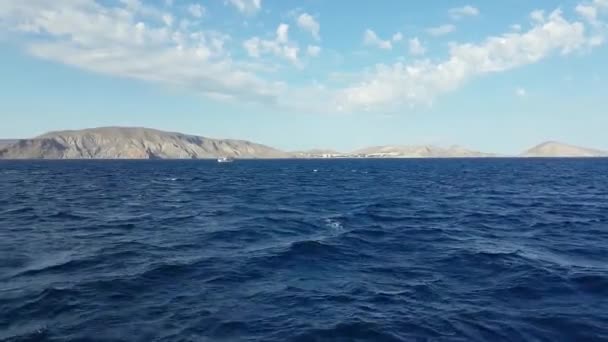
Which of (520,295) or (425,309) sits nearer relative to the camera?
(425,309)

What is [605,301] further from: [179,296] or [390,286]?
[179,296]

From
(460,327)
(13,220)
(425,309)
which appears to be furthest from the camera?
(13,220)

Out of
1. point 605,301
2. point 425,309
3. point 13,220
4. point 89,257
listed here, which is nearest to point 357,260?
point 425,309

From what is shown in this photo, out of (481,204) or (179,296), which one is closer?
(179,296)

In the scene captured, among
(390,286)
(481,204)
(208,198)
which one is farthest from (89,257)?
(481,204)

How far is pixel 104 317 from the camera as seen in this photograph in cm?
1214

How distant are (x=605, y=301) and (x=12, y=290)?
2052 cm

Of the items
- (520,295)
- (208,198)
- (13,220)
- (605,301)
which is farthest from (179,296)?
(208,198)

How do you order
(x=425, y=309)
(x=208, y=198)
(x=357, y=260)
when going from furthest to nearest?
1. (x=208, y=198)
2. (x=357, y=260)
3. (x=425, y=309)

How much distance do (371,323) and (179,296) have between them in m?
6.69

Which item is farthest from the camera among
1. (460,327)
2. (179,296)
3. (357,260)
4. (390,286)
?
(357,260)

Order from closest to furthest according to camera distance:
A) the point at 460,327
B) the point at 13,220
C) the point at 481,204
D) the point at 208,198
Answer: the point at 460,327, the point at 13,220, the point at 481,204, the point at 208,198

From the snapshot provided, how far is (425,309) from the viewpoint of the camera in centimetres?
1279

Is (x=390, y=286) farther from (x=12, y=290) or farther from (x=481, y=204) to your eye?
(x=481, y=204)
